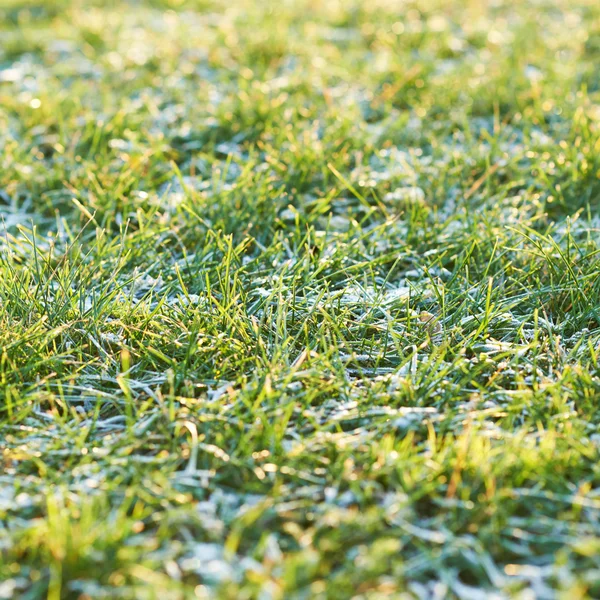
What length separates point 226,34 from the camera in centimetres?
468

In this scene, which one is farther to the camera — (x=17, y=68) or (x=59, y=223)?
(x=17, y=68)

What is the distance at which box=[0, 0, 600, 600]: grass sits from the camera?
164cm

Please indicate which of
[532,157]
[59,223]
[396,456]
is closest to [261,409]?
[396,456]

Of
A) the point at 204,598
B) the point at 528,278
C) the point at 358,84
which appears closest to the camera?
the point at 204,598

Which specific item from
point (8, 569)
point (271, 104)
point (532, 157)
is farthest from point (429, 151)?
point (8, 569)

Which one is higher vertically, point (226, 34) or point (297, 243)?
point (226, 34)

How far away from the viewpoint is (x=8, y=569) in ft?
5.18

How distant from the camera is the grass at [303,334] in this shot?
5.39ft

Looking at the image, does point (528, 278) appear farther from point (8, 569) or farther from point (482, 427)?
point (8, 569)

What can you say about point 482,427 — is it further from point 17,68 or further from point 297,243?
point 17,68

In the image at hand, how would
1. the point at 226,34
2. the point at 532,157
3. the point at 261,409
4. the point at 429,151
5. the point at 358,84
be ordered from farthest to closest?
the point at 226,34, the point at 358,84, the point at 429,151, the point at 532,157, the point at 261,409

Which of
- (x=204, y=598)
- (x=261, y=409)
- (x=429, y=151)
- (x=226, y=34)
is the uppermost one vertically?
(x=226, y=34)

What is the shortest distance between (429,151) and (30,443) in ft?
7.34

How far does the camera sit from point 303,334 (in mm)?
2332
